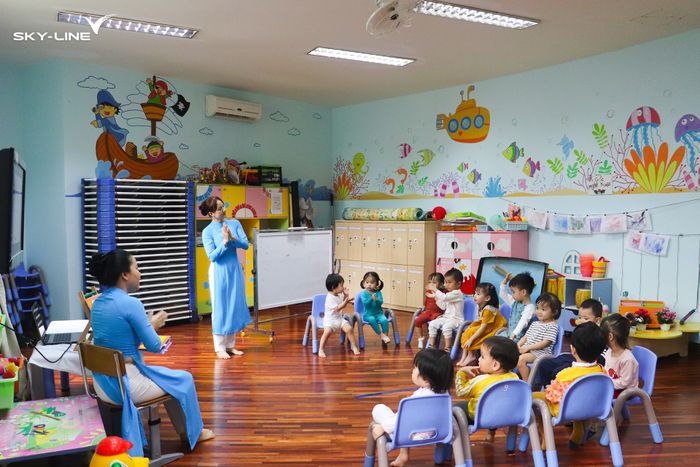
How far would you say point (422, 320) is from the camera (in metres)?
5.99

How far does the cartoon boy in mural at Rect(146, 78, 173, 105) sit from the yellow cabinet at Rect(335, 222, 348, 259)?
3.08m

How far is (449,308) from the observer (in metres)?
5.63

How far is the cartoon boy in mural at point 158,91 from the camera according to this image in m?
7.11

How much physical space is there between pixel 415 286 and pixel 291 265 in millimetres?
1678

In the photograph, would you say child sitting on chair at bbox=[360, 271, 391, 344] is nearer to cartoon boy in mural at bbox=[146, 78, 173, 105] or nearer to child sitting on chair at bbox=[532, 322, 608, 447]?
child sitting on chair at bbox=[532, 322, 608, 447]

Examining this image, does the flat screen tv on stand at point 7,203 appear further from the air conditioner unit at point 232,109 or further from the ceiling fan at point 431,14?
the air conditioner unit at point 232,109

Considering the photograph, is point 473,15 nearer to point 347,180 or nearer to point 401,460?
point 401,460

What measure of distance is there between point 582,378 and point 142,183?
17.7ft

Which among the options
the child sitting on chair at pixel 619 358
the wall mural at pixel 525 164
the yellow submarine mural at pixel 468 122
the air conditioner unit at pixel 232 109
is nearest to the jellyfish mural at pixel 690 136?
the wall mural at pixel 525 164

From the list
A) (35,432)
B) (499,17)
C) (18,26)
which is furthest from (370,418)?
(18,26)

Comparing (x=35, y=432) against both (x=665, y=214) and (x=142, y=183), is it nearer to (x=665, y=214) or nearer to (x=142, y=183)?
(x=142, y=183)

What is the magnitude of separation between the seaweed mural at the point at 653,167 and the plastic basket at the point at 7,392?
5779 mm

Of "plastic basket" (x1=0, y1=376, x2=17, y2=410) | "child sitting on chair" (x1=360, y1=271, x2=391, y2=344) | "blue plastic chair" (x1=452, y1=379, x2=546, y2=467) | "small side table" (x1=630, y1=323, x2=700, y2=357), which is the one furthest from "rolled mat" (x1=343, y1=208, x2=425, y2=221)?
"plastic basket" (x1=0, y1=376, x2=17, y2=410)

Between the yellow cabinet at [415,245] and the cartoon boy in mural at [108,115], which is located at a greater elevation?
the cartoon boy in mural at [108,115]
